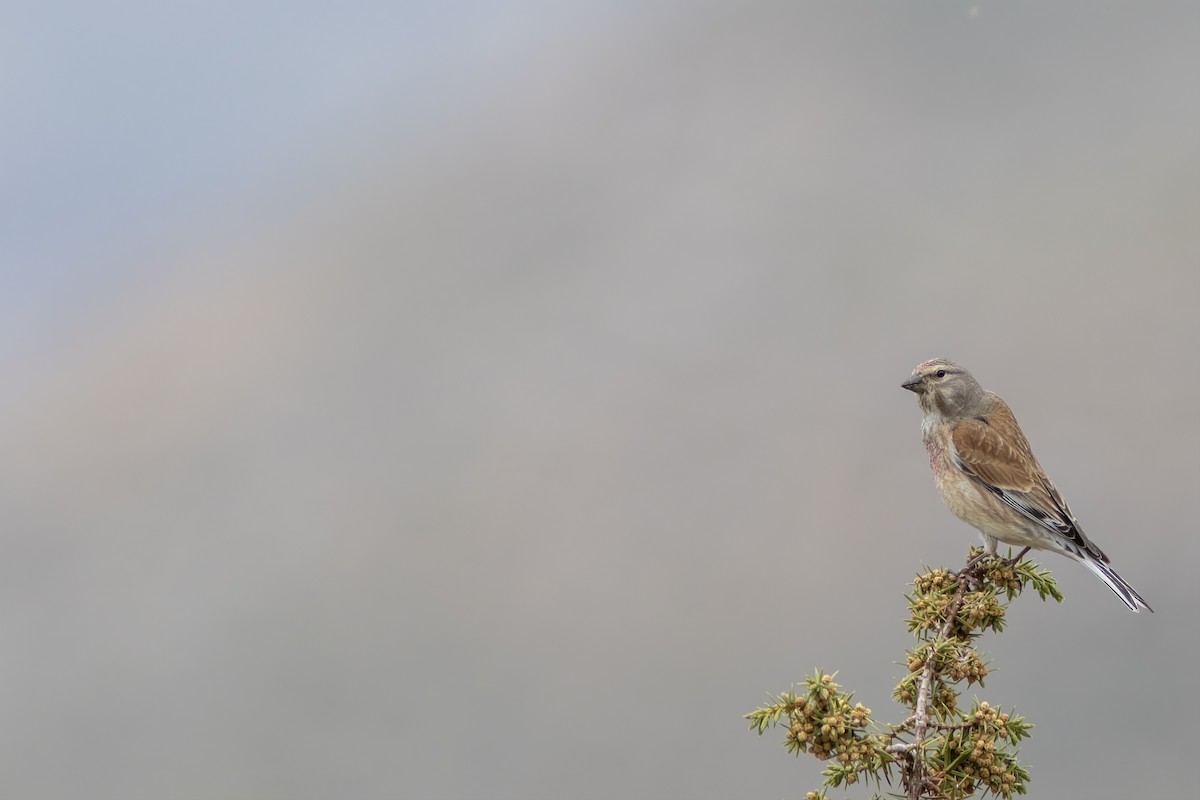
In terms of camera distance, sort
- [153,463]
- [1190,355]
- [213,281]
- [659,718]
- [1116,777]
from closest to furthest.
→ [1116,777]
[659,718]
[1190,355]
[153,463]
[213,281]

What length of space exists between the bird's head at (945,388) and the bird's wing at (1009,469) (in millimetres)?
87

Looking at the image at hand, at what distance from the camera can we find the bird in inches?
254

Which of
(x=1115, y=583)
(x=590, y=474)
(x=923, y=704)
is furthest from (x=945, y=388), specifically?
(x=590, y=474)

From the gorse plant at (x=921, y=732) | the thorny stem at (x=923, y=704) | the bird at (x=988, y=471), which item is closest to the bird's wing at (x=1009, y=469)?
the bird at (x=988, y=471)

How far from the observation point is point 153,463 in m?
151

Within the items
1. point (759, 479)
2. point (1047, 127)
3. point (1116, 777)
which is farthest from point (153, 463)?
point (1047, 127)

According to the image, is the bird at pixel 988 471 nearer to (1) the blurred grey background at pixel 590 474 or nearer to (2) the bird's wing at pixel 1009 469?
(2) the bird's wing at pixel 1009 469

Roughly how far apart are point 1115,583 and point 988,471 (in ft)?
3.49

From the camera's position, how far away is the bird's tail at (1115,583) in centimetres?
532

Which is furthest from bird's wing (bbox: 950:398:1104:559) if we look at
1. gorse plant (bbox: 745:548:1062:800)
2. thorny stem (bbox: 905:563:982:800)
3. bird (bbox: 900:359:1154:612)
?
gorse plant (bbox: 745:548:1062:800)

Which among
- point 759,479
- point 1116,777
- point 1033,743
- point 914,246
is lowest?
point 1116,777

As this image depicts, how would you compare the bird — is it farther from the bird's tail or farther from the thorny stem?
the thorny stem

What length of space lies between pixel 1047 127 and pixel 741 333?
3171 inches

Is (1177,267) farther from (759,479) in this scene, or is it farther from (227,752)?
(227,752)
